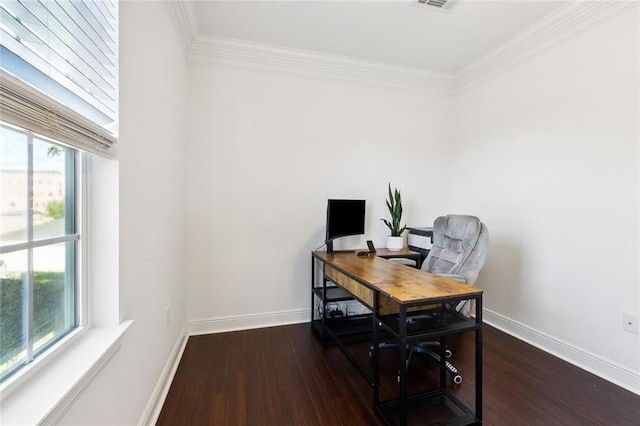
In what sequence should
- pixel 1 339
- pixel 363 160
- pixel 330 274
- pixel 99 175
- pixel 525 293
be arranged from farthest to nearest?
pixel 363 160 < pixel 525 293 < pixel 330 274 < pixel 99 175 < pixel 1 339

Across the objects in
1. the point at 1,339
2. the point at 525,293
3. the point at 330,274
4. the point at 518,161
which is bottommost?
the point at 525,293

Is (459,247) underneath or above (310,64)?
underneath

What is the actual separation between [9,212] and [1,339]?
0.34 meters

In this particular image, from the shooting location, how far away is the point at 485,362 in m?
2.22

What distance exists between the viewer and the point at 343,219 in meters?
2.75

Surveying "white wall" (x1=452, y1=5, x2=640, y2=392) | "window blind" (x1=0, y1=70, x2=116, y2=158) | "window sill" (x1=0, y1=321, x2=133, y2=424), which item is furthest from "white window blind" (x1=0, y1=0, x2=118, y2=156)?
"white wall" (x1=452, y1=5, x2=640, y2=392)

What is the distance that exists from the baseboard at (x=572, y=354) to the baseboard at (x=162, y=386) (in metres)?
3.06

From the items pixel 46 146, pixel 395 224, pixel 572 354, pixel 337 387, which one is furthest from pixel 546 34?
pixel 46 146

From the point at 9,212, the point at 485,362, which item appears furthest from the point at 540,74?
the point at 9,212

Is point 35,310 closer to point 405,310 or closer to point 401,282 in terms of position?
point 405,310

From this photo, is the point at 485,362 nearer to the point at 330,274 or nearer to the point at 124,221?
the point at 330,274

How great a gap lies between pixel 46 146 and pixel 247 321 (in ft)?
7.77

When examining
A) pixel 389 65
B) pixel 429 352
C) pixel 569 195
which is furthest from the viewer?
pixel 389 65

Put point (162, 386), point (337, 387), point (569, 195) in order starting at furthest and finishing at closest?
point (569, 195)
point (337, 387)
point (162, 386)
